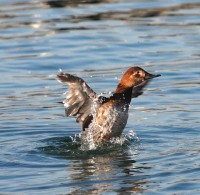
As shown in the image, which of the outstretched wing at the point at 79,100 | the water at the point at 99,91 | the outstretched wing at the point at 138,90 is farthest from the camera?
the outstretched wing at the point at 138,90

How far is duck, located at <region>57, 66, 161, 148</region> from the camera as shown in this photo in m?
11.2

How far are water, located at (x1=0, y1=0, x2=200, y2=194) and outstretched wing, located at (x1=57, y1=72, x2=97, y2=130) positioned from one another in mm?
434

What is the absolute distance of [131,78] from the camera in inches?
453

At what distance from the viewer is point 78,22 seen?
64.2ft

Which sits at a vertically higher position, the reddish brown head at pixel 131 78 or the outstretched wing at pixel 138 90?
the reddish brown head at pixel 131 78

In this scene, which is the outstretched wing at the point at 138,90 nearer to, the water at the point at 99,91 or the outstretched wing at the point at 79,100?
the water at the point at 99,91

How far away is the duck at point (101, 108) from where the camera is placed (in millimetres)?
11234

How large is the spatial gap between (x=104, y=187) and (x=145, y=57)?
7201 millimetres

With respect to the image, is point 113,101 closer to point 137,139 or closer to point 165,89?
point 137,139

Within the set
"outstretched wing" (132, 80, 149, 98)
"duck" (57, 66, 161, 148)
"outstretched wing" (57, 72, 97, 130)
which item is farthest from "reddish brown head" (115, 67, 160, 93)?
"outstretched wing" (132, 80, 149, 98)

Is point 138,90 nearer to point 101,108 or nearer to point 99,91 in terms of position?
point 101,108

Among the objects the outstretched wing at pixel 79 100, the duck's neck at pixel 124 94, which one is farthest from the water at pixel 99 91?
the duck's neck at pixel 124 94

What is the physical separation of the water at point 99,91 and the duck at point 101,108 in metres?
0.22

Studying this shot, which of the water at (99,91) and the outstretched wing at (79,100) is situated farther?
the outstretched wing at (79,100)
